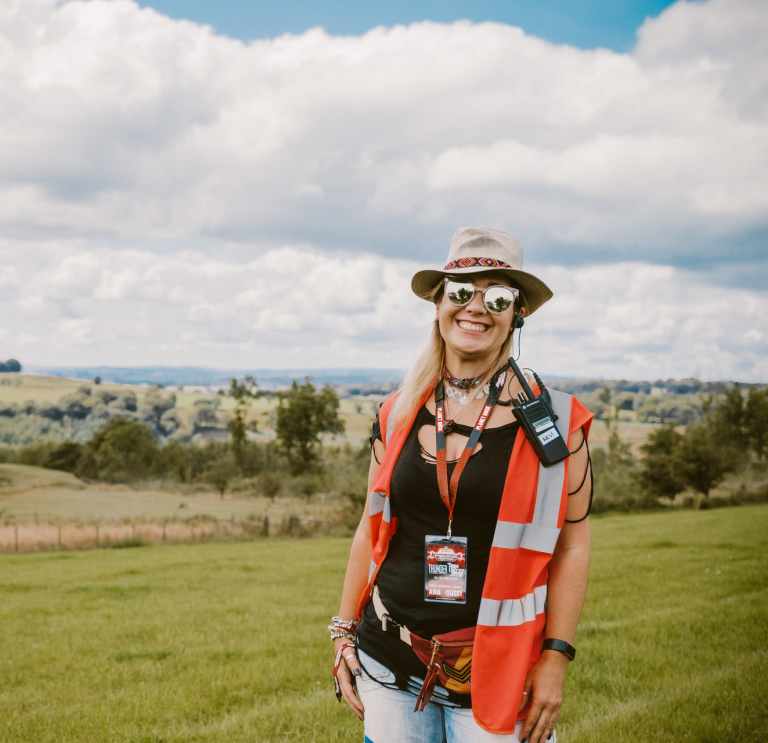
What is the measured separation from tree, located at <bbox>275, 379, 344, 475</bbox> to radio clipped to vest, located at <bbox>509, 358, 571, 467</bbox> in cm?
4584

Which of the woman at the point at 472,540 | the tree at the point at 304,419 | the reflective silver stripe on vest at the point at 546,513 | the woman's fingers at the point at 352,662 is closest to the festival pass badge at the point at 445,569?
the woman at the point at 472,540

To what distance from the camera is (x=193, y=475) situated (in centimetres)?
6094

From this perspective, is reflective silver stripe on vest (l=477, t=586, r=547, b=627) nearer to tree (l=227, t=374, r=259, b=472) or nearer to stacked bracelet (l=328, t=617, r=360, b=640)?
stacked bracelet (l=328, t=617, r=360, b=640)

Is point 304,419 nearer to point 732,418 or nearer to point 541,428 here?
point 732,418

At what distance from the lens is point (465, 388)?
7.99 feet

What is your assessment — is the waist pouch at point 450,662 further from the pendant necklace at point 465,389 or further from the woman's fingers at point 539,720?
the pendant necklace at point 465,389

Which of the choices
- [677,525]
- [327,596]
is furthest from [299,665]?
[677,525]

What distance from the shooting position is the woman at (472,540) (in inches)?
82.2

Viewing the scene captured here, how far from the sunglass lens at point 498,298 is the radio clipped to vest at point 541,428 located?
1.14ft

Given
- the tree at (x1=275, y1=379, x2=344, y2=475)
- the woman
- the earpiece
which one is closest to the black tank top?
the woman

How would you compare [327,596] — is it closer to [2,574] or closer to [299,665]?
[299,665]

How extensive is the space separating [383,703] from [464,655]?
37cm

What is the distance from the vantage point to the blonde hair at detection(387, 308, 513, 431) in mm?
2449

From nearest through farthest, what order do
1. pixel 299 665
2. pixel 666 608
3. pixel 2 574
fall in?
pixel 299 665
pixel 666 608
pixel 2 574
